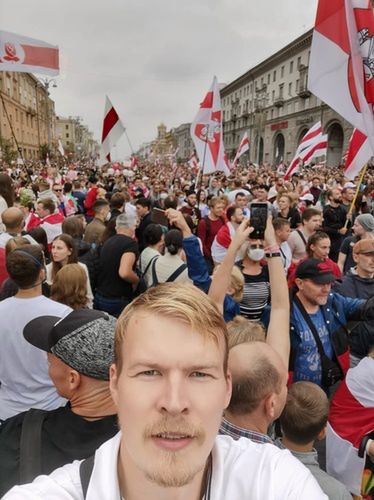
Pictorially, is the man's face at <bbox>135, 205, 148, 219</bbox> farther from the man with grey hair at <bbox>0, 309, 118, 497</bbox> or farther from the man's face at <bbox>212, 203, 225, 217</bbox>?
the man with grey hair at <bbox>0, 309, 118, 497</bbox>

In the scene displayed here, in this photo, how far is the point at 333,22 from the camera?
13.8ft

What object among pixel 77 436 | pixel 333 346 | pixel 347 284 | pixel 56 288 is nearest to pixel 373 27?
pixel 347 284

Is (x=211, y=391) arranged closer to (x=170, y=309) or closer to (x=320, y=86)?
(x=170, y=309)

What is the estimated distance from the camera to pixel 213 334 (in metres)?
1.06

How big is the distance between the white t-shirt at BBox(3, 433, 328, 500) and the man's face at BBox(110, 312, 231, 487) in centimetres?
7

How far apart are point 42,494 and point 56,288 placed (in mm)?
2304

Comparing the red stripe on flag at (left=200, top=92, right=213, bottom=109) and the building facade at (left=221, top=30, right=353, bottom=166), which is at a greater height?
the building facade at (left=221, top=30, right=353, bottom=166)

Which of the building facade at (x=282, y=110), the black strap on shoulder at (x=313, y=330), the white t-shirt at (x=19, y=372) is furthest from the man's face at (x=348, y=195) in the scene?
the building facade at (x=282, y=110)

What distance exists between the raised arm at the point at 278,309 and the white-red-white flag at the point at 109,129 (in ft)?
30.9

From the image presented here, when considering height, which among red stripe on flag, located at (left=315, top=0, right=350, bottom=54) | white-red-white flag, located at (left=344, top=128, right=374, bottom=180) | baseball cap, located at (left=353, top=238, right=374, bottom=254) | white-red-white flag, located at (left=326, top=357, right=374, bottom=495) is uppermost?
red stripe on flag, located at (left=315, top=0, right=350, bottom=54)

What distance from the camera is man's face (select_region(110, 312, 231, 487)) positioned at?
35.9 inches

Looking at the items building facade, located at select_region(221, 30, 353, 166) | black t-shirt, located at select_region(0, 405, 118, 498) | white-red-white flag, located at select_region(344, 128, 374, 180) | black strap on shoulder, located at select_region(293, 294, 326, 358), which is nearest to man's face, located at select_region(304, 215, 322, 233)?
white-red-white flag, located at select_region(344, 128, 374, 180)

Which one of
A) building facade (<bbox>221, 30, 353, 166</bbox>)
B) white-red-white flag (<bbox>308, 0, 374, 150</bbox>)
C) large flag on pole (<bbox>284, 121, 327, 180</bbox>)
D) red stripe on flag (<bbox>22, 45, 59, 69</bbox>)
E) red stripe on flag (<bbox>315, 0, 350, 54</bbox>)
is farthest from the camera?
building facade (<bbox>221, 30, 353, 166</bbox>)

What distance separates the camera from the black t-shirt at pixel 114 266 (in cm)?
449
